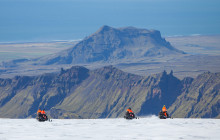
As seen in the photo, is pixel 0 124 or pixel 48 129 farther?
pixel 0 124

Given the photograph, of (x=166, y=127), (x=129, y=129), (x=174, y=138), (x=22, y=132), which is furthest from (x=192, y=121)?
(x=22, y=132)

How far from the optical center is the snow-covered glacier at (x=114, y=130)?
8631 centimetres

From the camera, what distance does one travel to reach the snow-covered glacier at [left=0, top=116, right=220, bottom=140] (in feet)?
283

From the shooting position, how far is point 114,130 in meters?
95.9

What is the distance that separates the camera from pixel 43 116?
372ft

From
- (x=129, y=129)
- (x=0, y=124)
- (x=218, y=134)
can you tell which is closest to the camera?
(x=218, y=134)

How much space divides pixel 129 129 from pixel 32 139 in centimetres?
2251

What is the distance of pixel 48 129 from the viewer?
9794 centimetres

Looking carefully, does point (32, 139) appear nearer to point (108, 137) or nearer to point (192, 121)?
point (108, 137)

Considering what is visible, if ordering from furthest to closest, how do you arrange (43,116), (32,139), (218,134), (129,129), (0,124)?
(43,116) → (0,124) → (129,129) → (218,134) → (32,139)

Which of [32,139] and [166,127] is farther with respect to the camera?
[166,127]

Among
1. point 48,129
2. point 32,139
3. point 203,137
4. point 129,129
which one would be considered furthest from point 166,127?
point 32,139

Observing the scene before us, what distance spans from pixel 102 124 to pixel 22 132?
21450 millimetres

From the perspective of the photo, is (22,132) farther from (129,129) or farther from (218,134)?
(218,134)
